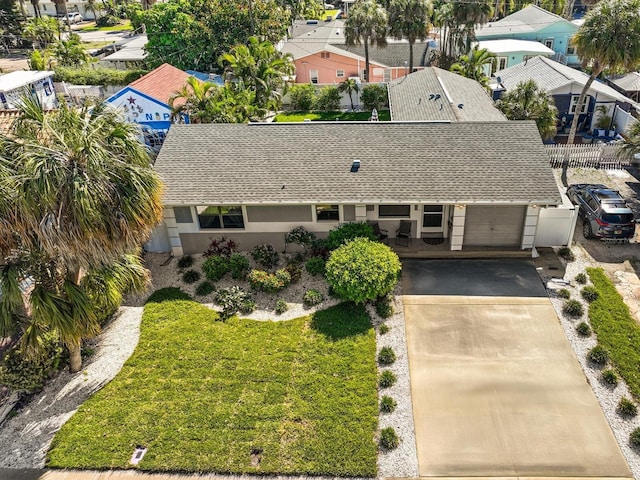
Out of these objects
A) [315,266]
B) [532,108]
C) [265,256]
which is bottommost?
[315,266]

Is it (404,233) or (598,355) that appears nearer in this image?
(598,355)

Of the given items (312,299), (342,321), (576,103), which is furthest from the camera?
(576,103)

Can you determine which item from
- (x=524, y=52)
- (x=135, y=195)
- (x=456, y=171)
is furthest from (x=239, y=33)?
(x=135, y=195)

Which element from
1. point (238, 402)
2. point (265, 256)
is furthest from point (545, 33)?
point (238, 402)

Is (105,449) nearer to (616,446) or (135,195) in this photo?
(135,195)

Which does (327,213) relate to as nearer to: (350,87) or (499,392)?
(499,392)

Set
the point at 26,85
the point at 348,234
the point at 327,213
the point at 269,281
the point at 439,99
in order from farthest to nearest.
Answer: the point at 26,85, the point at 439,99, the point at 327,213, the point at 348,234, the point at 269,281

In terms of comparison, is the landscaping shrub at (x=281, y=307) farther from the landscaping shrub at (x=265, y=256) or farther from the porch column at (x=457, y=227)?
the porch column at (x=457, y=227)
